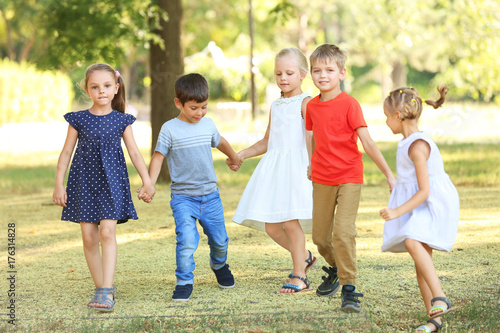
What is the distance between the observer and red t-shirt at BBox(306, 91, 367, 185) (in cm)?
445

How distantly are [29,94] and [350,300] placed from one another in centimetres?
2510

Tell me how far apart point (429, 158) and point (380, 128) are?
19.5 meters

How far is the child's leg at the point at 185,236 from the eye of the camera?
4680mm

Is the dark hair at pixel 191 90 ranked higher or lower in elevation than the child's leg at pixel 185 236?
higher

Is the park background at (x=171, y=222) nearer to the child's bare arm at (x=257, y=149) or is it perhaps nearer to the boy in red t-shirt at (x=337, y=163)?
the boy in red t-shirt at (x=337, y=163)

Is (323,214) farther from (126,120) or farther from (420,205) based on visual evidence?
(126,120)

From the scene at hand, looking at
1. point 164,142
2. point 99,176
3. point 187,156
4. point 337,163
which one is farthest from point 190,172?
point 337,163

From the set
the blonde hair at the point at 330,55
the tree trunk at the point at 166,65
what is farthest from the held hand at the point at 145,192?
the tree trunk at the point at 166,65

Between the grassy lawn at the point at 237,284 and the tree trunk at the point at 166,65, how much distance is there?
106 inches

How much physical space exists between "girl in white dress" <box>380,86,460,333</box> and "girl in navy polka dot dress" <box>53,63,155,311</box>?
1615 millimetres

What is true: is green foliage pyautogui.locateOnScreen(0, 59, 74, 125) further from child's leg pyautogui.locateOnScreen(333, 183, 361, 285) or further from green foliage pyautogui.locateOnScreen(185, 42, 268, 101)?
child's leg pyautogui.locateOnScreen(333, 183, 361, 285)

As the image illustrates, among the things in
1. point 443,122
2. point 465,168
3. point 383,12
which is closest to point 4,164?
point 465,168

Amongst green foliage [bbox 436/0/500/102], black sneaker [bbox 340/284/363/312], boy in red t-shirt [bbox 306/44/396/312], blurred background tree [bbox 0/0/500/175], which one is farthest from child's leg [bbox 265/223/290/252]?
green foliage [bbox 436/0/500/102]

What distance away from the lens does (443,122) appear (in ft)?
77.4
